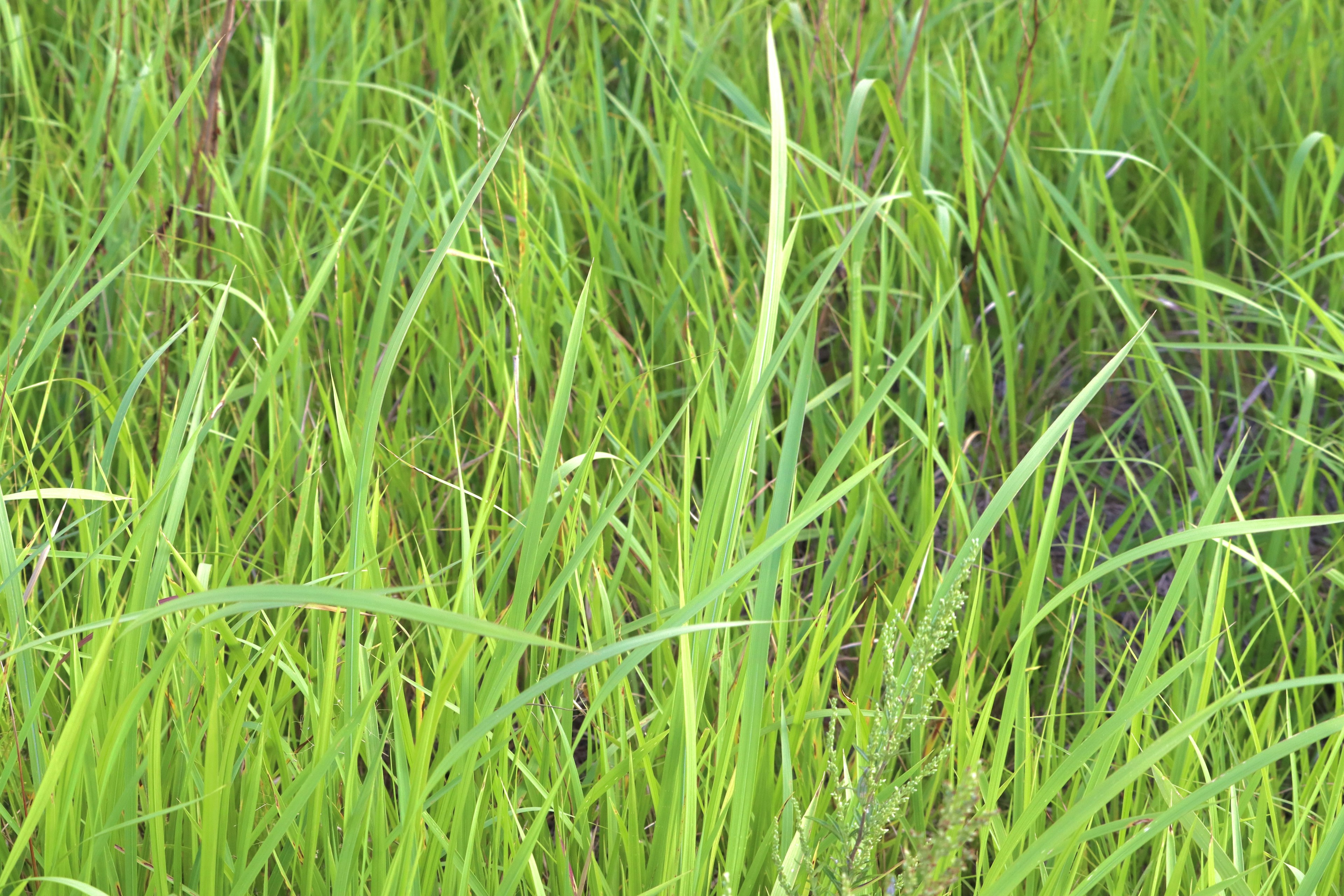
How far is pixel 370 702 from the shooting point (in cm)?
76

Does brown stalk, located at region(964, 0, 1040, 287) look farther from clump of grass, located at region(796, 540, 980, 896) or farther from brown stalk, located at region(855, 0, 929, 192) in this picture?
clump of grass, located at region(796, 540, 980, 896)

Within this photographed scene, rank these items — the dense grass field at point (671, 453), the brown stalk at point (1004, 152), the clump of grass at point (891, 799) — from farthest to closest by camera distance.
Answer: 1. the brown stalk at point (1004, 152)
2. the dense grass field at point (671, 453)
3. the clump of grass at point (891, 799)

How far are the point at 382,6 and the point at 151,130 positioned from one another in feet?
2.05

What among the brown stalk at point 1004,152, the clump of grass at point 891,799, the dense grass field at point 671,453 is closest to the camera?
the clump of grass at point 891,799

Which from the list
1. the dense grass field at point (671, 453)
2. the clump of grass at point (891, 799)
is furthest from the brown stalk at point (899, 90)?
the clump of grass at point (891, 799)

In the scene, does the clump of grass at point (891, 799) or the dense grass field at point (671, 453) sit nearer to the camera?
the clump of grass at point (891, 799)

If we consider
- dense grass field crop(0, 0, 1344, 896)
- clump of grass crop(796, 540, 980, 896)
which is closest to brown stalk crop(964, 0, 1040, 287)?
dense grass field crop(0, 0, 1344, 896)

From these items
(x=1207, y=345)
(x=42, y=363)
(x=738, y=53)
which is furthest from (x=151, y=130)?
(x=1207, y=345)

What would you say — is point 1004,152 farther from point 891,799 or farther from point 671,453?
point 891,799

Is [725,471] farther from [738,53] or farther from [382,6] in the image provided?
[382,6]

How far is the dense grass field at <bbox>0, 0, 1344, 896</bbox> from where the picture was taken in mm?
798

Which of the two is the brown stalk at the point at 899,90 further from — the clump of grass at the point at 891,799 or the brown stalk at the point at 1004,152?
the clump of grass at the point at 891,799

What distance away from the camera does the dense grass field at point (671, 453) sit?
80cm

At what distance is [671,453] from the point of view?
138 centimetres
